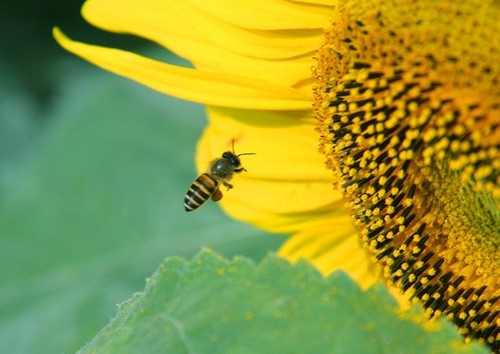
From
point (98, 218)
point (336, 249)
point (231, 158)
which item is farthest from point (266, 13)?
point (98, 218)

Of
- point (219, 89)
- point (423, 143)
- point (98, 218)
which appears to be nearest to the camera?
point (423, 143)

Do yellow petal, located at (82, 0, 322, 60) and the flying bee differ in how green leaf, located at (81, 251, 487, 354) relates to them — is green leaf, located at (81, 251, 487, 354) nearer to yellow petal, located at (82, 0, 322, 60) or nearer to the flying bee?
yellow petal, located at (82, 0, 322, 60)

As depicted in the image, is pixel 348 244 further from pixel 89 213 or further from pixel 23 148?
pixel 23 148

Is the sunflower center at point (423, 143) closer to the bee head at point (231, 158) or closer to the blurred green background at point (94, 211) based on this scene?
the bee head at point (231, 158)

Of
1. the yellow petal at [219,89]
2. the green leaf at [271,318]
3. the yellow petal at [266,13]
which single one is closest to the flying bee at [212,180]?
the yellow petal at [219,89]

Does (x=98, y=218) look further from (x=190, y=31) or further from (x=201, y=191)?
(x=190, y=31)
